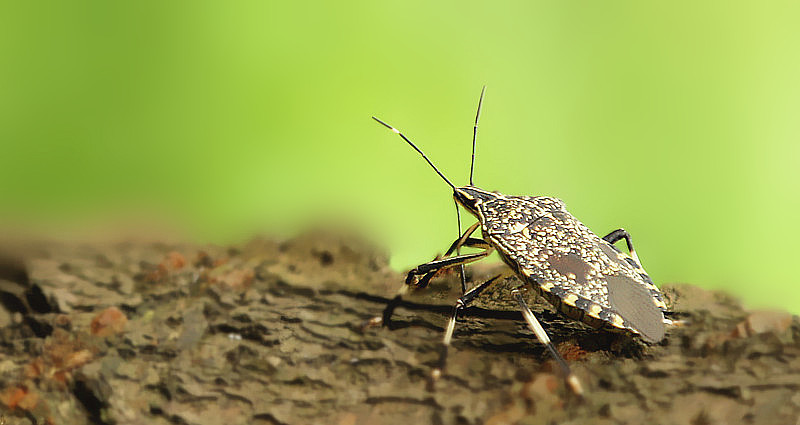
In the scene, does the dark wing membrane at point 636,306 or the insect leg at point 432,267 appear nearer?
the dark wing membrane at point 636,306

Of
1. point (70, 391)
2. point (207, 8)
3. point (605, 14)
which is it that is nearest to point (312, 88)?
point (207, 8)

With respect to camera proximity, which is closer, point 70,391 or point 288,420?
point 288,420

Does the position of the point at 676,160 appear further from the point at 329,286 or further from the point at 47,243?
the point at 47,243

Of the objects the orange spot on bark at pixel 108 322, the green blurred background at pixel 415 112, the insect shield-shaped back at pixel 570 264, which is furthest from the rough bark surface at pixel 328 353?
the green blurred background at pixel 415 112

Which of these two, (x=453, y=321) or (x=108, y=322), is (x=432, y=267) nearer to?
(x=453, y=321)

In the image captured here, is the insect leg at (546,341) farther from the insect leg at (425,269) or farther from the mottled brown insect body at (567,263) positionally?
the insect leg at (425,269)

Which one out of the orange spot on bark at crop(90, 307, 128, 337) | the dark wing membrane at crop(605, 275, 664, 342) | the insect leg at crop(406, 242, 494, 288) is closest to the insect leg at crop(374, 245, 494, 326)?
the insect leg at crop(406, 242, 494, 288)

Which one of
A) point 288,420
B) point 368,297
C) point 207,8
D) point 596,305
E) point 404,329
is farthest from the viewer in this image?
point 207,8
